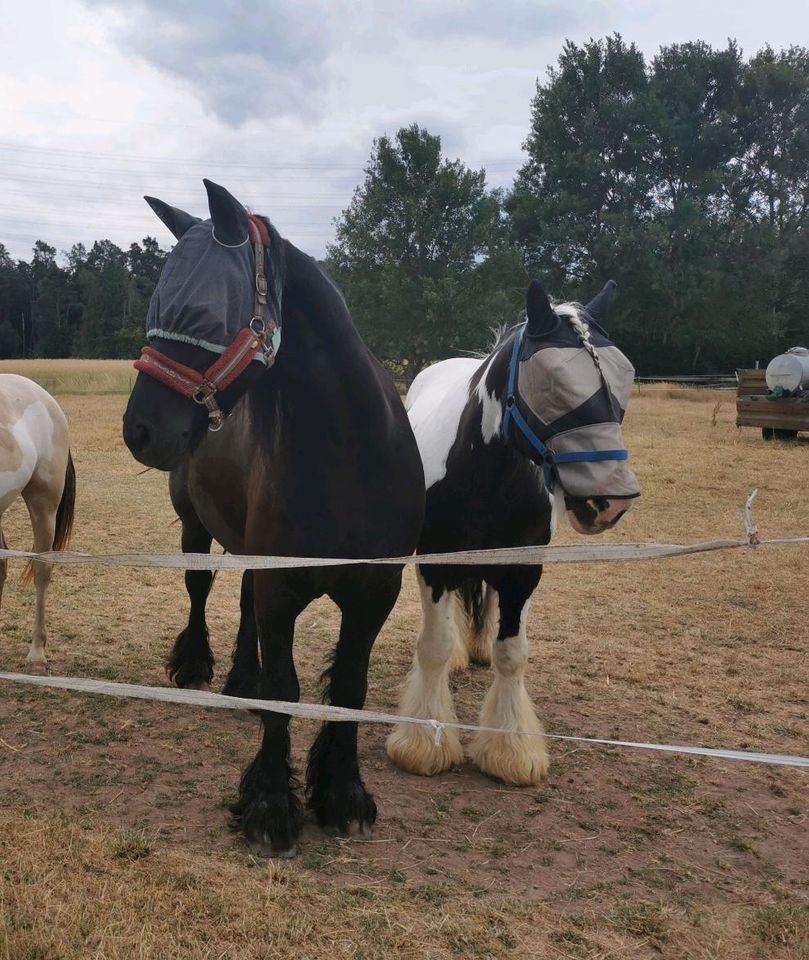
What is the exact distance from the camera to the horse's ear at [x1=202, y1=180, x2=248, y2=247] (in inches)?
83.0

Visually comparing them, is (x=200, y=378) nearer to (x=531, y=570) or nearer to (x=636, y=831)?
(x=531, y=570)

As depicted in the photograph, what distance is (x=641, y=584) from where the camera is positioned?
6.57 meters

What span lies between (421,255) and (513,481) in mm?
31363

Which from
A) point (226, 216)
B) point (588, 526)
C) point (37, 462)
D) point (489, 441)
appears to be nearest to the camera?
point (226, 216)

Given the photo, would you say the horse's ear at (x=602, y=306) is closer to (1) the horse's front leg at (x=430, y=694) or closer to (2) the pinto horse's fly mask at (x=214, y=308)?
(1) the horse's front leg at (x=430, y=694)

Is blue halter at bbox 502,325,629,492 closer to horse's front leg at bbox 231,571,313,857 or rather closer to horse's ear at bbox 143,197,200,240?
horse's front leg at bbox 231,571,313,857

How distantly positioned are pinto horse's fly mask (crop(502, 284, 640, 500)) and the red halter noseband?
100 centimetres

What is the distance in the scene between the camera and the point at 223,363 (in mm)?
2094

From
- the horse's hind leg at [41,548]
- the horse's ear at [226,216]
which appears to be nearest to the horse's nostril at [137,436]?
the horse's ear at [226,216]

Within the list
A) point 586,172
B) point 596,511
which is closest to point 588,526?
point 596,511

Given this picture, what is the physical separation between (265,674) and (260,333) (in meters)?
1.11

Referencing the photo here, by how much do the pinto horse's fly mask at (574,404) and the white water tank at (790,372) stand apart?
13.3 metres

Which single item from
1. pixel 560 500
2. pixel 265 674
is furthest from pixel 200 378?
pixel 560 500

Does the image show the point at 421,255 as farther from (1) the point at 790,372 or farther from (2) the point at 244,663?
(2) the point at 244,663
